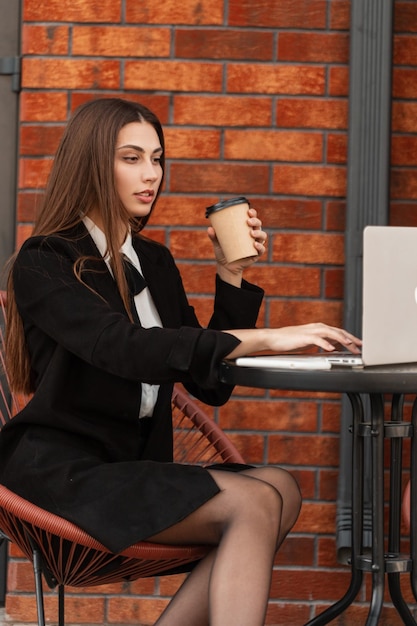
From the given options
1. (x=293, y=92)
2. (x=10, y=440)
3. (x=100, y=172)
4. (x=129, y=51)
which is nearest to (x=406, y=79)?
(x=293, y=92)

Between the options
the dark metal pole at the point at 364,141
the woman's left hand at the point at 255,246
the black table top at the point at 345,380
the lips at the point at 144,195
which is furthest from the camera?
the dark metal pole at the point at 364,141

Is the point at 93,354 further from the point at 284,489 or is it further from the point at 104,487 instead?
the point at 284,489

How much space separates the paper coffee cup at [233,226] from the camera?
2.21 m

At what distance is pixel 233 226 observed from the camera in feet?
7.29

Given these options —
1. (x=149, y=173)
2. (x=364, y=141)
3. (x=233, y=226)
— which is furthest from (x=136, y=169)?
(x=364, y=141)

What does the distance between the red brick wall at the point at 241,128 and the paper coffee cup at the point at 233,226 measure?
83cm

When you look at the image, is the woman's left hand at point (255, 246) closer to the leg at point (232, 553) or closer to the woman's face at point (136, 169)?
the woman's face at point (136, 169)

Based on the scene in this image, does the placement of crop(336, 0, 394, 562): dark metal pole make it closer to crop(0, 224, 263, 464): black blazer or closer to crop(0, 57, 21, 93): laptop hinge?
crop(0, 224, 263, 464): black blazer

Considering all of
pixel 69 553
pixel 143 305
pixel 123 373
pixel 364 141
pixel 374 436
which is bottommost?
pixel 69 553

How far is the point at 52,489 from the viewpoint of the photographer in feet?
6.88

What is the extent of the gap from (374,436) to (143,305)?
626 millimetres

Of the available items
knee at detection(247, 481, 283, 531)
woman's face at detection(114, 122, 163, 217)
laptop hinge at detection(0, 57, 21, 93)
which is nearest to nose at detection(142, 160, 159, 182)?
woman's face at detection(114, 122, 163, 217)

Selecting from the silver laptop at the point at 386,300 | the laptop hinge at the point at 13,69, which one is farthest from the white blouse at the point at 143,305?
the laptop hinge at the point at 13,69

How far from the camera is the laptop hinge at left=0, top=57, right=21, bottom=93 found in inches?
125
